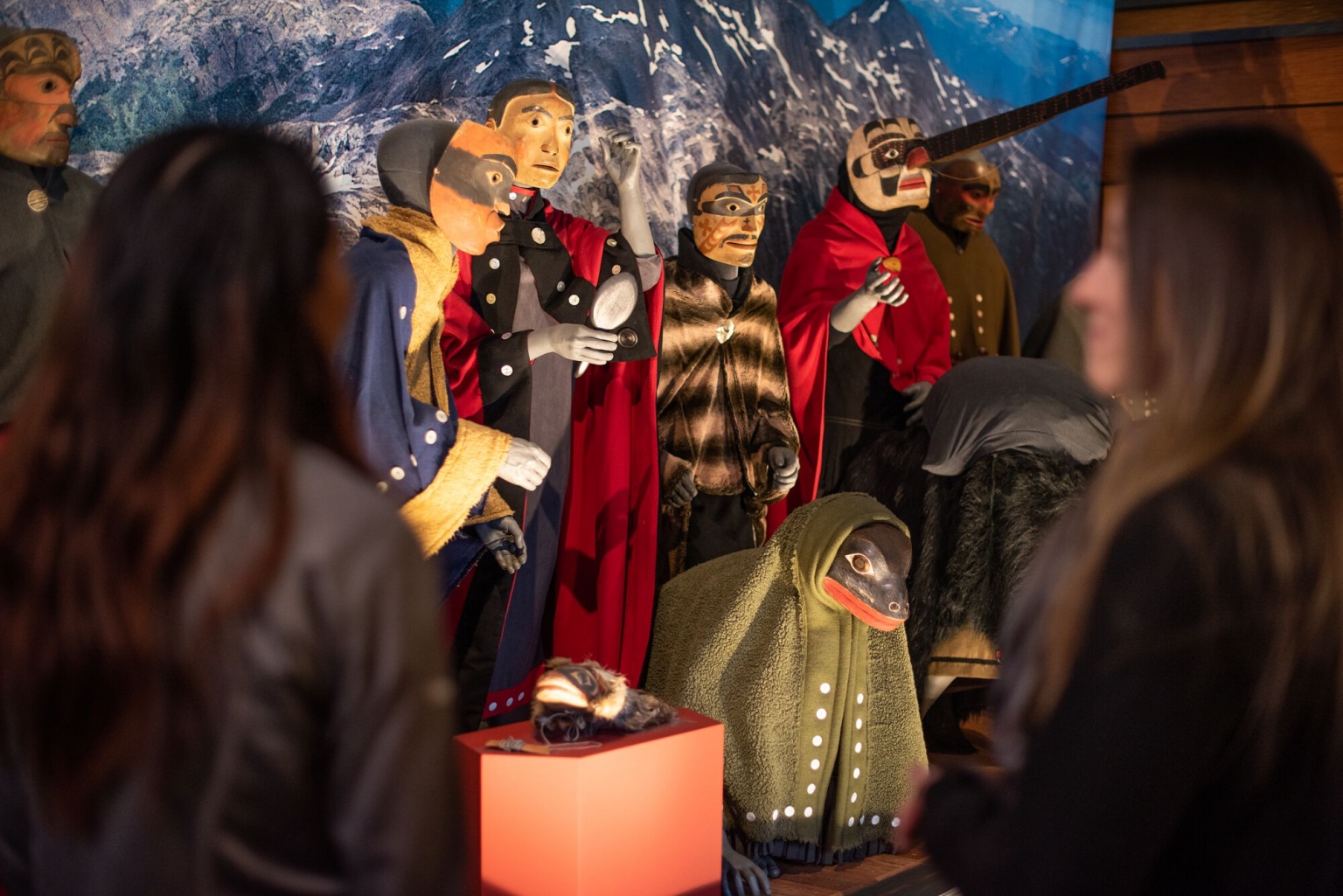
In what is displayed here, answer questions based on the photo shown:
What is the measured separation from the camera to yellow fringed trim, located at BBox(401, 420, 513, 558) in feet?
8.36

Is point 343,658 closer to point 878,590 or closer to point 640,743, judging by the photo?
point 640,743

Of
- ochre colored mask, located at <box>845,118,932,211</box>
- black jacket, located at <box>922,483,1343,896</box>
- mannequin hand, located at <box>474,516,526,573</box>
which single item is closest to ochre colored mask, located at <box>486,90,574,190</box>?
mannequin hand, located at <box>474,516,526,573</box>

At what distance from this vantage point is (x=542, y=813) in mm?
2441

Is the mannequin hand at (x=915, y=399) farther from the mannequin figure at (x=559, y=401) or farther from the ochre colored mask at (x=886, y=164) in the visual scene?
the mannequin figure at (x=559, y=401)

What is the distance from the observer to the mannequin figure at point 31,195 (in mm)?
2346

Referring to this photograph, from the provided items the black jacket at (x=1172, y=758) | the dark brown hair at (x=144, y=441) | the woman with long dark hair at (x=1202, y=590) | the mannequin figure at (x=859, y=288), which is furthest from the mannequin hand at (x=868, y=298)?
the dark brown hair at (x=144, y=441)

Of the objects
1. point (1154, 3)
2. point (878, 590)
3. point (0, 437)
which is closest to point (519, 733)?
point (878, 590)

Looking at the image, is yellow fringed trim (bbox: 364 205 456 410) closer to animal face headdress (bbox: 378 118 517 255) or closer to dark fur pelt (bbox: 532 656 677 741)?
animal face headdress (bbox: 378 118 517 255)

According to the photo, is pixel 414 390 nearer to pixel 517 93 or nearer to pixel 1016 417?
pixel 517 93

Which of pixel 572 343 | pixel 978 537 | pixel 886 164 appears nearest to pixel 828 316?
pixel 886 164

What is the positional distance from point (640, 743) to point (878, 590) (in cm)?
75

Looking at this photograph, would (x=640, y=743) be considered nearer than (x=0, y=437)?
No

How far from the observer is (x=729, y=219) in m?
3.59

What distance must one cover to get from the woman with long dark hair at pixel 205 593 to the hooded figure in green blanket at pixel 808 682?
208 cm
